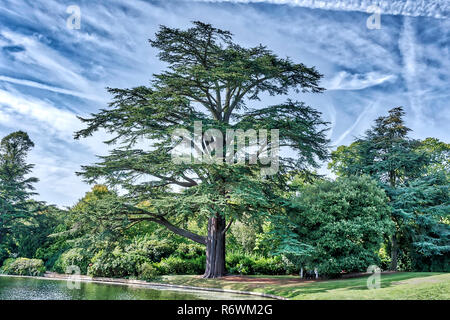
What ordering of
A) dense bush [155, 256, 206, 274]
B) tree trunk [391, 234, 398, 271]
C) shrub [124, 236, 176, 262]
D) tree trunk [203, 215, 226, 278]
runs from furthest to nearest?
1. shrub [124, 236, 176, 262]
2. dense bush [155, 256, 206, 274]
3. tree trunk [391, 234, 398, 271]
4. tree trunk [203, 215, 226, 278]

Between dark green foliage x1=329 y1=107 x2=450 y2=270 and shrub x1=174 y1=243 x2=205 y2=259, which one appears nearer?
dark green foliage x1=329 y1=107 x2=450 y2=270

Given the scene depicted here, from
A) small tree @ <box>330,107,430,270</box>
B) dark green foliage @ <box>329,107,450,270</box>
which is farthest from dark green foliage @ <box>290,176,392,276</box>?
small tree @ <box>330,107,430,270</box>

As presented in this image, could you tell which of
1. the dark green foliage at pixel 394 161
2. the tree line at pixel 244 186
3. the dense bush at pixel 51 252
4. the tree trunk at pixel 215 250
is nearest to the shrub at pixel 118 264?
the tree line at pixel 244 186

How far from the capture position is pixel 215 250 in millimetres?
17141

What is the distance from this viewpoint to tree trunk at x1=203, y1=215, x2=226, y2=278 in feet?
55.7

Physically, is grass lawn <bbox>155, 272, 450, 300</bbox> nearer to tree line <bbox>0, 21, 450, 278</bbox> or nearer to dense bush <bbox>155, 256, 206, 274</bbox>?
tree line <bbox>0, 21, 450, 278</bbox>

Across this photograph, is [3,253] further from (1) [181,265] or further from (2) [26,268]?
(1) [181,265]

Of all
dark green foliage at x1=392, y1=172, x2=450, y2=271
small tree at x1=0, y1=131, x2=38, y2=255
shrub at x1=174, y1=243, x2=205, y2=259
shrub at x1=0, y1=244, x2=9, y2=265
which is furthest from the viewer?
small tree at x1=0, y1=131, x2=38, y2=255

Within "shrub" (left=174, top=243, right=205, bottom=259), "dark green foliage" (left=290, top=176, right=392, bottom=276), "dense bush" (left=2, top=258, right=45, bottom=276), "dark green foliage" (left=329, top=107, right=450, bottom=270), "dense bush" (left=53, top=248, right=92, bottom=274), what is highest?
"dark green foliage" (left=329, top=107, right=450, bottom=270)

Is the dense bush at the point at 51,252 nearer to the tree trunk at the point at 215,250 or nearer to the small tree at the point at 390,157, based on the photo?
the tree trunk at the point at 215,250

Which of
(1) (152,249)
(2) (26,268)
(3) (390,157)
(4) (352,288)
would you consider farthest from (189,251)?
(3) (390,157)

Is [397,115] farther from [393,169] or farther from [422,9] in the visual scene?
[422,9]

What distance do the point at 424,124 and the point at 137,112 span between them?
19.0m

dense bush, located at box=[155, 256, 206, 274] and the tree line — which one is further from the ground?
the tree line
